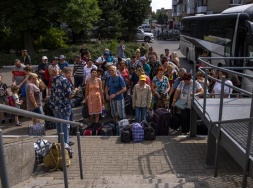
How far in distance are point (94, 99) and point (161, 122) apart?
78.3 inches

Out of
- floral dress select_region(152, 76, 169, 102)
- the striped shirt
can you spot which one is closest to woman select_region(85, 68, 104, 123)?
floral dress select_region(152, 76, 169, 102)

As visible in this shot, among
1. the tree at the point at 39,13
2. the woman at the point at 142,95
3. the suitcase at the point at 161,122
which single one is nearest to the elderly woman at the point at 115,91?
the woman at the point at 142,95

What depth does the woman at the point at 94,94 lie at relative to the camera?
815 centimetres

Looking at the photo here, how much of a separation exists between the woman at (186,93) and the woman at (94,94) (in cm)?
211

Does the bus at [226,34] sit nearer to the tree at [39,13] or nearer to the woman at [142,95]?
the woman at [142,95]

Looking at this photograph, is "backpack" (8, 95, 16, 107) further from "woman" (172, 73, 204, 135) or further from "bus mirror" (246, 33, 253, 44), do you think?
"bus mirror" (246, 33, 253, 44)

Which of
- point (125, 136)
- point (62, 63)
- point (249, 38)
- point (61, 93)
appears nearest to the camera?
point (61, 93)

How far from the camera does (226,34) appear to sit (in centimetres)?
1332

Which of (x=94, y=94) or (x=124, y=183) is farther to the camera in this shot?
(x=94, y=94)

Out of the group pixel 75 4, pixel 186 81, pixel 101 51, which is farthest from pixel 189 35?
pixel 186 81

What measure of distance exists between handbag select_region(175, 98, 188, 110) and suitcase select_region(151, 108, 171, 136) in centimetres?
32

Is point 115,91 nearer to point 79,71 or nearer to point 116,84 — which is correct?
point 116,84

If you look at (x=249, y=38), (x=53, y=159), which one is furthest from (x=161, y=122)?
(x=249, y=38)

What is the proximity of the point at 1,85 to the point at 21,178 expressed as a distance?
493 cm
